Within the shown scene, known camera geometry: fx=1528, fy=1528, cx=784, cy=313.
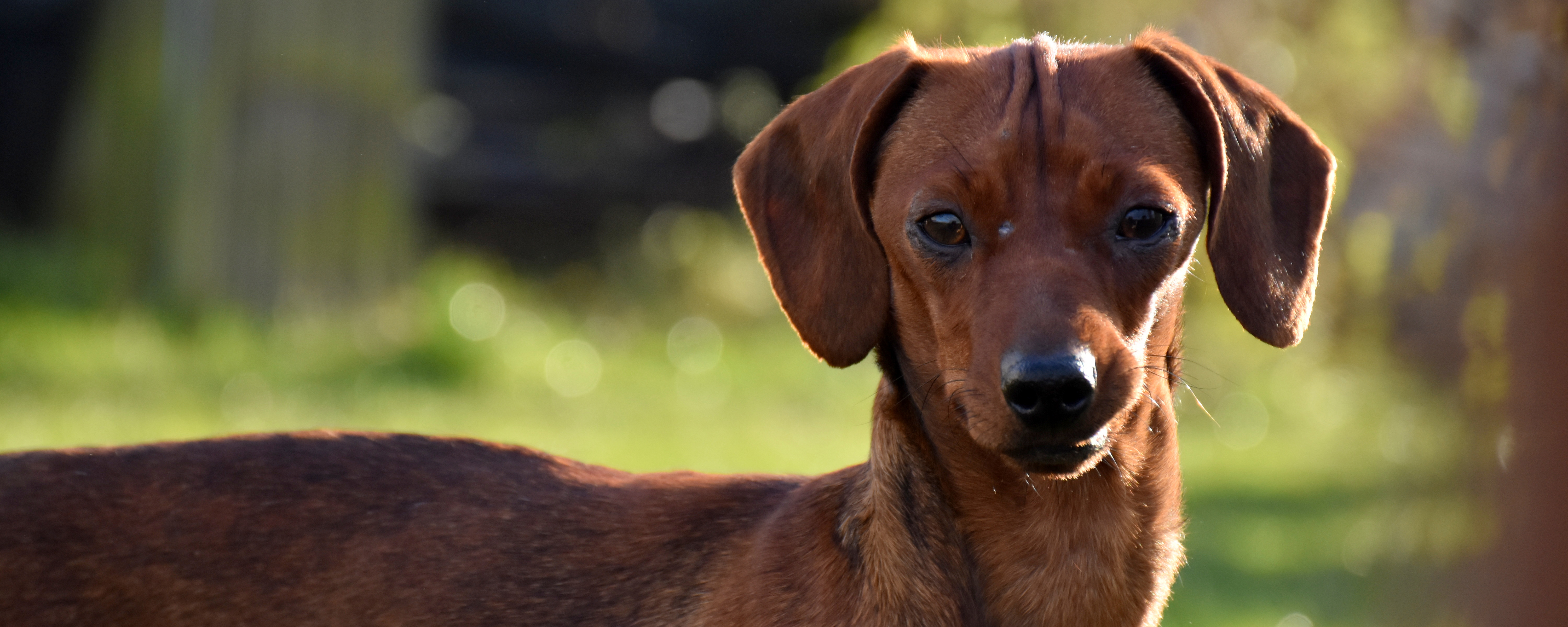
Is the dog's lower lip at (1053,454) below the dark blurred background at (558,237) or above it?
below

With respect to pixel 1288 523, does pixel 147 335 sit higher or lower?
higher

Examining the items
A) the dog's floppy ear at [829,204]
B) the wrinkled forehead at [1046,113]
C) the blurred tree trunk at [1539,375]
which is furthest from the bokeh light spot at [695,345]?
the blurred tree trunk at [1539,375]

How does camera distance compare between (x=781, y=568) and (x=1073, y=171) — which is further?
(x=781, y=568)

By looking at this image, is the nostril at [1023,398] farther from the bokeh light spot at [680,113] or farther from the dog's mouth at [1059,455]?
the bokeh light spot at [680,113]

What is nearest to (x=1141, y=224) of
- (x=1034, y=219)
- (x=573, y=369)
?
(x=1034, y=219)

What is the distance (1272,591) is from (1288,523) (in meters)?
1.09

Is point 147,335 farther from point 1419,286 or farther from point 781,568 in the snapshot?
point 1419,286

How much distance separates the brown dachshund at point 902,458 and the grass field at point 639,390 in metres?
1.47

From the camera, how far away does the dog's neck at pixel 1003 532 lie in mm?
2521

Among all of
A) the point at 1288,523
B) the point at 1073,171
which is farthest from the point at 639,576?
the point at 1288,523

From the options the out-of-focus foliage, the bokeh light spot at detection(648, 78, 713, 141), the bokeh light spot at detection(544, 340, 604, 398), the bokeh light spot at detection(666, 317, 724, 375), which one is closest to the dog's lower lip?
the out-of-focus foliage

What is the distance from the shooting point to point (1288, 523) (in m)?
6.11

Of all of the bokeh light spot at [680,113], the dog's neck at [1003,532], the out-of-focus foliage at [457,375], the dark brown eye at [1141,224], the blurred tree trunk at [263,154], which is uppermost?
the bokeh light spot at [680,113]

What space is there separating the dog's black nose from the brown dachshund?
12 mm
